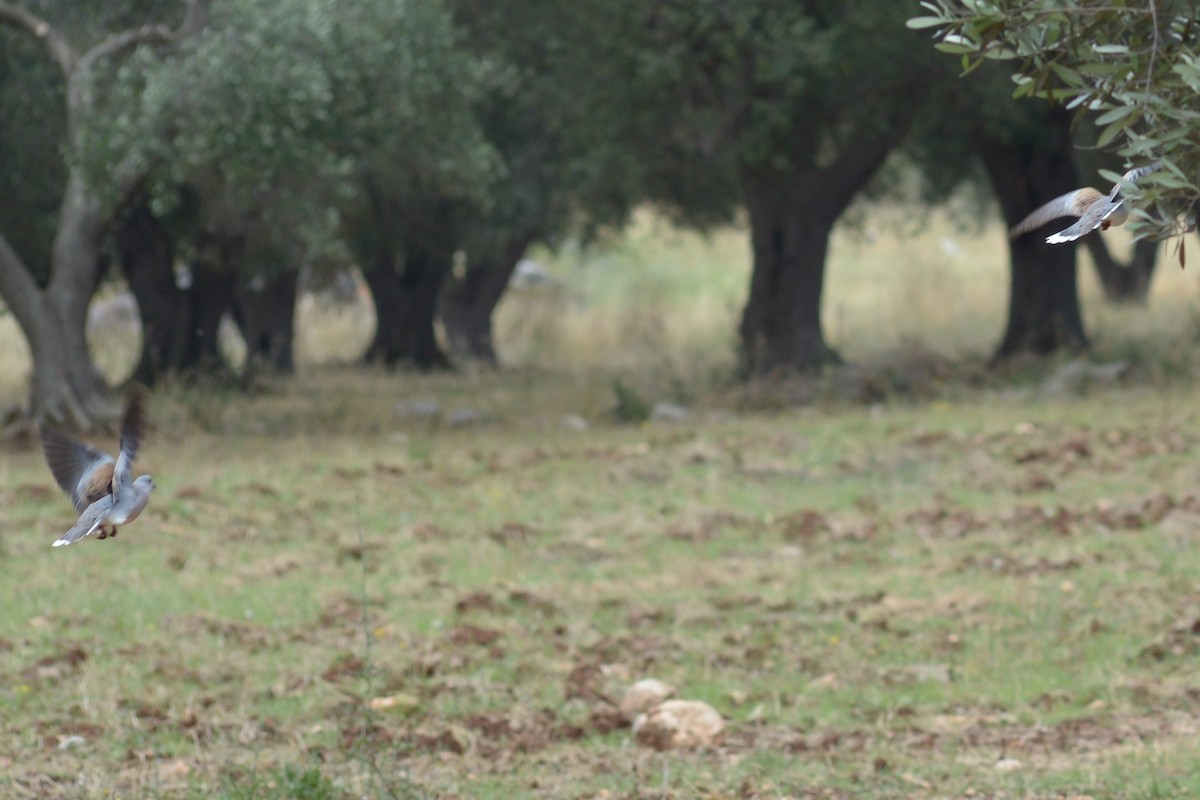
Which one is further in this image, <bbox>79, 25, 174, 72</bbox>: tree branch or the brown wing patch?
<bbox>79, 25, 174, 72</bbox>: tree branch

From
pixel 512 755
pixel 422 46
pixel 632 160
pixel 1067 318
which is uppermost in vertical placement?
pixel 422 46

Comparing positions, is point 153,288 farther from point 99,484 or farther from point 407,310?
point 99,484

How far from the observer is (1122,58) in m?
4.59

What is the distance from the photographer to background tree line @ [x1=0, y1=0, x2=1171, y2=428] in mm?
13336

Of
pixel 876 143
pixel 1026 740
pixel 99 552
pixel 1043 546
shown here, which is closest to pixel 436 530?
pixel 99 552

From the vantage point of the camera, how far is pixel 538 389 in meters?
20.1

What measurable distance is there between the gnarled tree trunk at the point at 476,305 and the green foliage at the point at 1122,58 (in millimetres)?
21690

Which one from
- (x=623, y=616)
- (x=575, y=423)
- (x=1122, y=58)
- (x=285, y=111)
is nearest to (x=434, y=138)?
(x=575, y=423)

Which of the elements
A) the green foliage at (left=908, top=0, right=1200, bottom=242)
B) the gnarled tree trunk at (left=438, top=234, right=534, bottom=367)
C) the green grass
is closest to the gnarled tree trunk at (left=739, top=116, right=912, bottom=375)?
the green grass

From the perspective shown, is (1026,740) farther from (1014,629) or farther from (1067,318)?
(1067,318)

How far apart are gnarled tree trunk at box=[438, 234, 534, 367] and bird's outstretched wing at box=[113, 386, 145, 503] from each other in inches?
848

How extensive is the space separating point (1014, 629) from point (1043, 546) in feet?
6.45

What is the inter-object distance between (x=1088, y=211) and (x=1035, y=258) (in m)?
15.3

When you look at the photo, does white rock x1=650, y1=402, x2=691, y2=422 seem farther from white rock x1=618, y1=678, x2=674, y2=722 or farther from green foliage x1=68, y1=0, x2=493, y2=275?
white rock x1=618, y1=678, x2=674, y2=722
